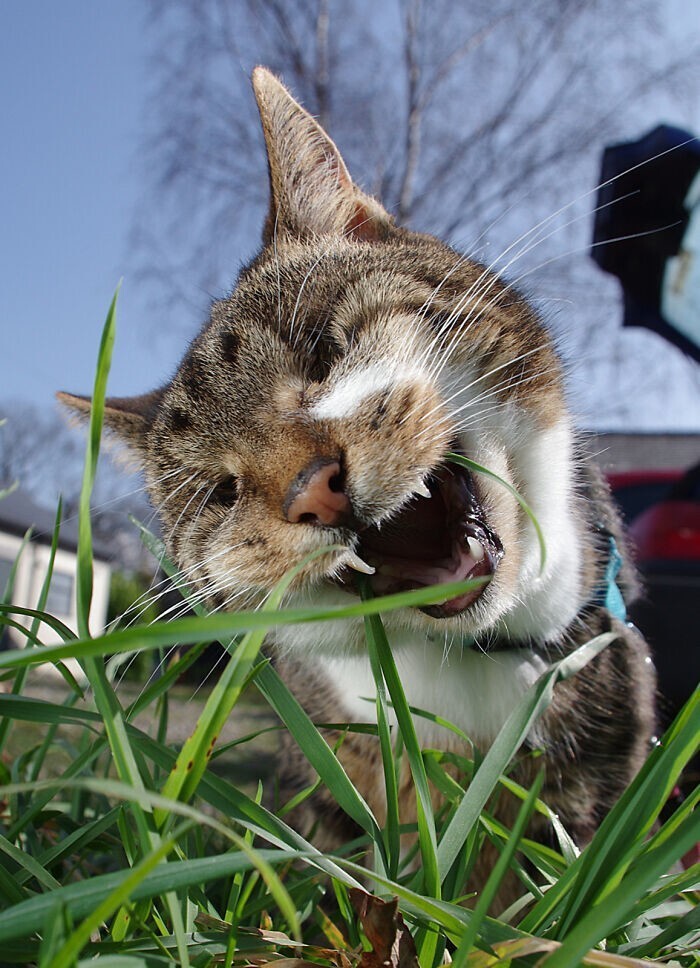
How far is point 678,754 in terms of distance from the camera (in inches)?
17.1

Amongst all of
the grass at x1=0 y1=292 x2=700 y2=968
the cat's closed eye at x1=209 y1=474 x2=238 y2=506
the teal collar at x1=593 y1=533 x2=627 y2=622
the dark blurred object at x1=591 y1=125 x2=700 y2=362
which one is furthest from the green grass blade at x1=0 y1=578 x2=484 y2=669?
the dark blurred object at x1=591 y1=125 x2=700 y2=362

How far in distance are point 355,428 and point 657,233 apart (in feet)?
11.4

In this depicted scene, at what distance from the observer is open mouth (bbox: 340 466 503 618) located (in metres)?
0.82

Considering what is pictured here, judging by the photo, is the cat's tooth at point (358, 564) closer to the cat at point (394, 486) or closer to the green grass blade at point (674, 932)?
the cat at point (394, 486)

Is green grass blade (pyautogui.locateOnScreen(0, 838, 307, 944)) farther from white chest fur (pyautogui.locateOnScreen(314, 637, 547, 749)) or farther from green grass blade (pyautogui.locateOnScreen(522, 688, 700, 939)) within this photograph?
white chest fur (pyautogui.locateOnScreen(314, 637, 547, 749))

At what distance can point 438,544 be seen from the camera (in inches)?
35.2

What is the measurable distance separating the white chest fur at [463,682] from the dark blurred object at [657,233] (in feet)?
8.06

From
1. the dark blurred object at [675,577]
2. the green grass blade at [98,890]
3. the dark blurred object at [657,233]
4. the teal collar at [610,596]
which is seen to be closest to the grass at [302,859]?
the green grass blade at [98,890]

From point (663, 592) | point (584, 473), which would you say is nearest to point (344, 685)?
point (584, 473)

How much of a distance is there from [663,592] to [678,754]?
274 cm

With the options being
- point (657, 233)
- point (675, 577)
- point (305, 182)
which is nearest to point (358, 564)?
point (305, 182)

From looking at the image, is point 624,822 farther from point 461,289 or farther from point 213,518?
point 461,289

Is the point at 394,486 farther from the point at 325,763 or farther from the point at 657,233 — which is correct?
the point at 657,233

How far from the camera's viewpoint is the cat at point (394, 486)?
83 centimetres
